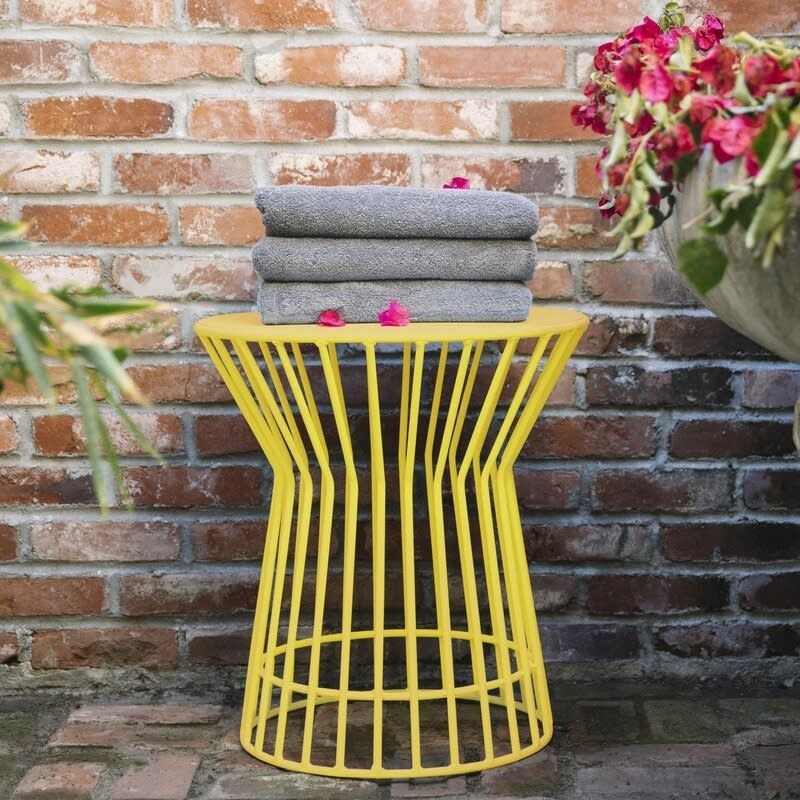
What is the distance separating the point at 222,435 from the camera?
1.73 meters

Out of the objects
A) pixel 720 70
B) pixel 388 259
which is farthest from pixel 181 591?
pixel 720 70

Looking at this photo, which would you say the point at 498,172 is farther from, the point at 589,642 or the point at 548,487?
the point at 589,642

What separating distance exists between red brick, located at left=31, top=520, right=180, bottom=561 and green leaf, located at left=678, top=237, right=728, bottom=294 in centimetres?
103

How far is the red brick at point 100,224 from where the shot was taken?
65.7 inches

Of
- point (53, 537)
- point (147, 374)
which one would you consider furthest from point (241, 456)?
point (53, 537)

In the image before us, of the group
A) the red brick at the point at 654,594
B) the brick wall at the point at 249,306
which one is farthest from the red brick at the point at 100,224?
the red brick at the point at 654,594

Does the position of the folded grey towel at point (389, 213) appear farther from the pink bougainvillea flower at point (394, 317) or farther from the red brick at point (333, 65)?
the red brick at point (333, 65)

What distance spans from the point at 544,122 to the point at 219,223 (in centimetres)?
51

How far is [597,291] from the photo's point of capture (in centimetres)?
171

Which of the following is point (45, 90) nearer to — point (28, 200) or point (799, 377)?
point (28, 200)

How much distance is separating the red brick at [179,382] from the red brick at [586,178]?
0.62 m

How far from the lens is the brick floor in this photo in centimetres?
141

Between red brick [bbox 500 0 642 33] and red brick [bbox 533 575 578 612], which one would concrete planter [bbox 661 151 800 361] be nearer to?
red brick [bbox 500 0 642 33]

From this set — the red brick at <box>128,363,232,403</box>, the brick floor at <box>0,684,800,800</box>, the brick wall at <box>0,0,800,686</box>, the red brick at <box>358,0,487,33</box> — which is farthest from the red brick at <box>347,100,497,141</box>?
the brick floor at <box>0,684,800,800</box>
